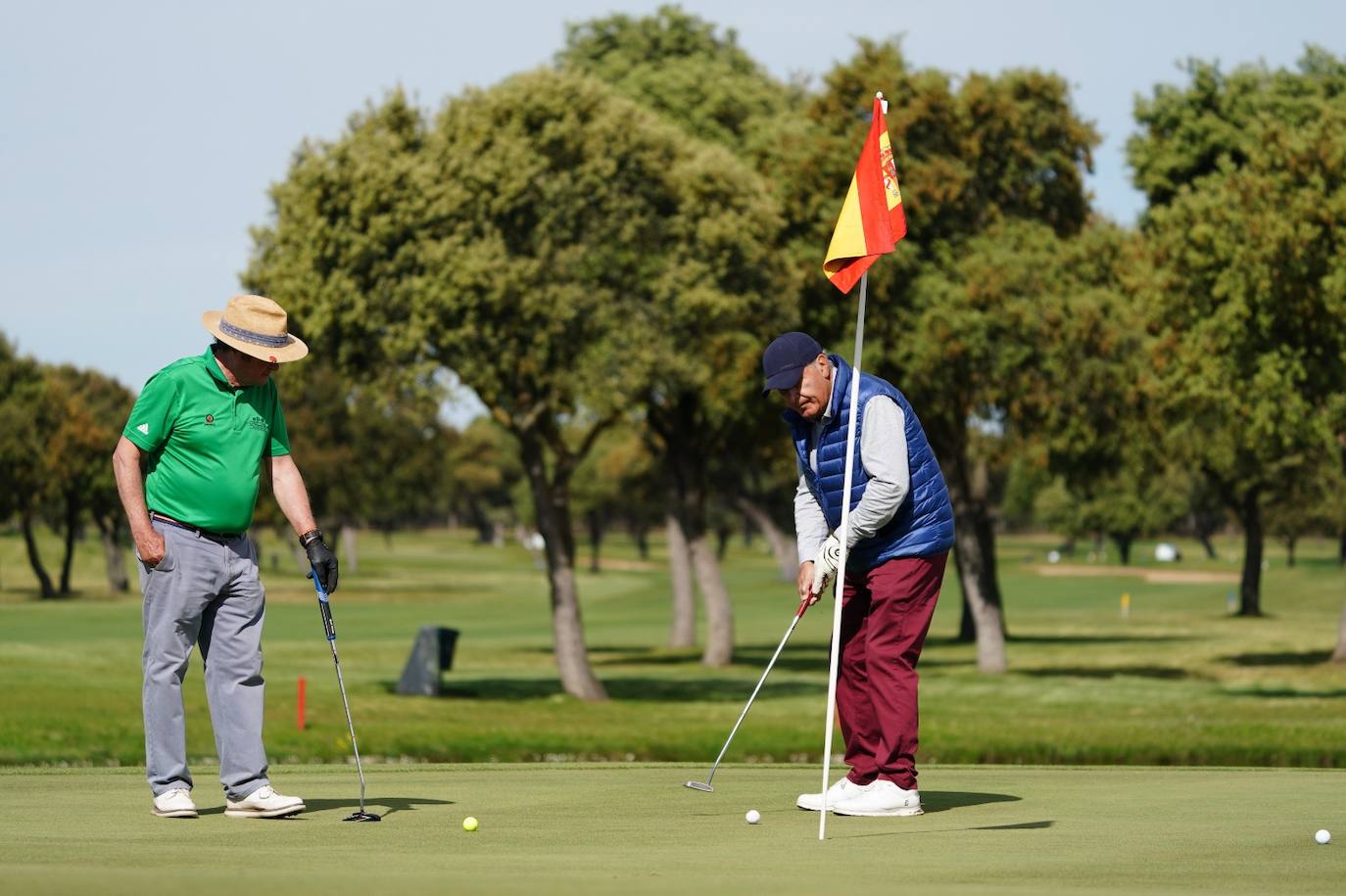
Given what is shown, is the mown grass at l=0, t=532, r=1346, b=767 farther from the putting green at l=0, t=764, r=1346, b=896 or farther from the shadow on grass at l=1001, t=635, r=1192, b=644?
the putting green at l=0, t=764, r=1346, b=896

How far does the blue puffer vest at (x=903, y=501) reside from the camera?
9477mm

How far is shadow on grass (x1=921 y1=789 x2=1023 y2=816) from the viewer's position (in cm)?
982

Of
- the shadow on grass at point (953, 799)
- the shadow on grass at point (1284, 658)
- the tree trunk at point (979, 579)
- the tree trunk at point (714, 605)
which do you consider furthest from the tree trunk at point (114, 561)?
the shadow on grass at point (953, 799)

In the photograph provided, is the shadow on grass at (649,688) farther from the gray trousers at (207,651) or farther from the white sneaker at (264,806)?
the white sneaker at (264,806)

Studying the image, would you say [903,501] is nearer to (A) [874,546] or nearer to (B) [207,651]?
(A) [874,546]

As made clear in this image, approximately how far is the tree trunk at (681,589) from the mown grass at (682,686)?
1200 mm

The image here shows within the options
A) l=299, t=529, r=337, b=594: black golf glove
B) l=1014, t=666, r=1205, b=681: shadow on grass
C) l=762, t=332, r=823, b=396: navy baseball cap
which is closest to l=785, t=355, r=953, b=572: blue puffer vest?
l=762, t=332, r=823, b=396: navy baseball cap

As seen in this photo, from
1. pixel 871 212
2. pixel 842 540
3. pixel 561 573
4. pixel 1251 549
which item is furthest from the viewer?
pixel 1251 549

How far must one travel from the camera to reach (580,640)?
33.6m

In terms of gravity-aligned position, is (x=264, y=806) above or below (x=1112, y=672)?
above

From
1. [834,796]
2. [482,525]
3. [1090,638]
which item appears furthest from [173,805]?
[482,525]

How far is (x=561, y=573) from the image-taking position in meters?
33.2

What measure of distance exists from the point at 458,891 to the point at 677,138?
89.0 feet

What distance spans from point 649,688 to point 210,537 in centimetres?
2824
